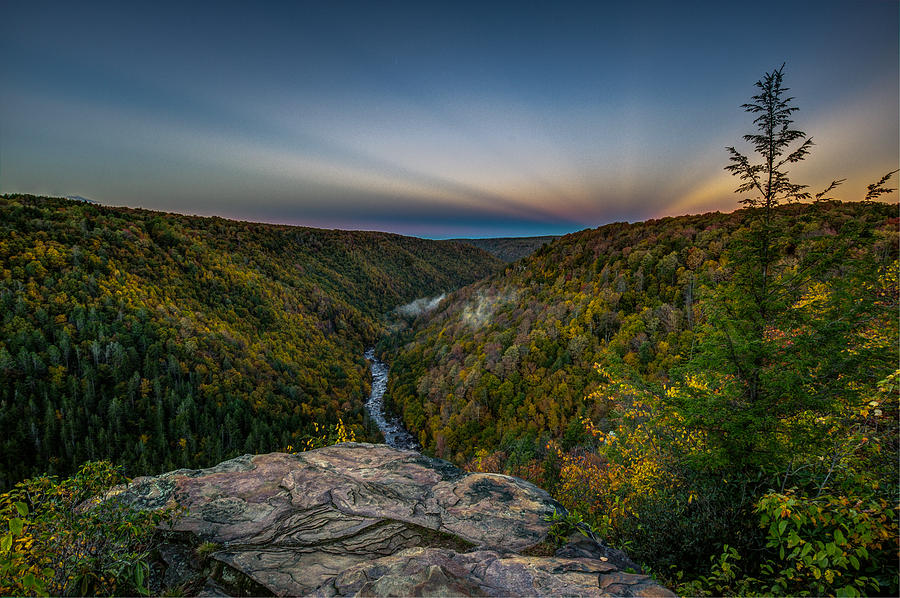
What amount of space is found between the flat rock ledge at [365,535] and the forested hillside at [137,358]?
73.6 metres

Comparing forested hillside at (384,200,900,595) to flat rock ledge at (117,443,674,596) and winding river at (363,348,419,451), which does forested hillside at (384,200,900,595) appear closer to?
flat rock ledge at (117,443,674,596)

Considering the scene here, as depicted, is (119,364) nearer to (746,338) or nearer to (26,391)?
(26,391)

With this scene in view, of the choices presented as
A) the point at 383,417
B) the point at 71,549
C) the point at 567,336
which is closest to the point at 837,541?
the point at 71,549

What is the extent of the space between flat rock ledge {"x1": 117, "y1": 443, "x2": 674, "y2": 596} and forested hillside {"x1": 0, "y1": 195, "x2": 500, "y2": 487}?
73.6 metres

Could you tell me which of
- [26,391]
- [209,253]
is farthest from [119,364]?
[209,253]

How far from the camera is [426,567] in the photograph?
5043 mm

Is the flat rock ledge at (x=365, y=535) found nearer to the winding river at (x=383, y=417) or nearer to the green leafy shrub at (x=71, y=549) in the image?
the green leafy shrub at (x=71, y=549)

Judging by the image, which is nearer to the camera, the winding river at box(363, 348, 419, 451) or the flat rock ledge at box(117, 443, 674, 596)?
the flat rock ledge at box(117, 443, 674, 596)

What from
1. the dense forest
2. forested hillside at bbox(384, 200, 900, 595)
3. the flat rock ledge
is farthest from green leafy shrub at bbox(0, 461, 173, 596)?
forested hillside at bbox(384, 200, 900, 595)

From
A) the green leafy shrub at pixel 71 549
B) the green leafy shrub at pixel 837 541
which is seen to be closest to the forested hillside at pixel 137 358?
the green leafy shrub at pixel 71 549

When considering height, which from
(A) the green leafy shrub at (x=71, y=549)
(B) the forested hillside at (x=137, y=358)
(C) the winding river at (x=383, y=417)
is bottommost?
(C) the winding river at (x=383, y=417)

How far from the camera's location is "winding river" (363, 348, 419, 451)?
8403 cm

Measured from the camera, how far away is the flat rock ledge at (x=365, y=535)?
17.2ft

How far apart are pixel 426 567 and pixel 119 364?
123 meters
